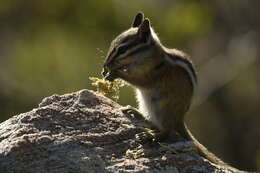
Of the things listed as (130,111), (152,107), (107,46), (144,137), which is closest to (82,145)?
(144,137)

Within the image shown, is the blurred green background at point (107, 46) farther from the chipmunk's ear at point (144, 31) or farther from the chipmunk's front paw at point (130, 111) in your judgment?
the chipmunk's front paw at point (130, 111)

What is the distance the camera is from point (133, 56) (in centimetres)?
721

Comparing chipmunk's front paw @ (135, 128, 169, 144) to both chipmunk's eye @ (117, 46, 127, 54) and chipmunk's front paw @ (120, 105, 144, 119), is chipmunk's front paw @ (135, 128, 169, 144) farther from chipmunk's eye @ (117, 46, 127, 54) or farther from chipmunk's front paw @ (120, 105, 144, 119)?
chipmunk's eye @ (117, 46, 127, 54)

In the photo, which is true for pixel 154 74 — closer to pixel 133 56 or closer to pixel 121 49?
pixel 133 56

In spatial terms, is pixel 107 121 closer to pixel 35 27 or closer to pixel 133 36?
pixel 133 36

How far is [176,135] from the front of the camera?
6.59m

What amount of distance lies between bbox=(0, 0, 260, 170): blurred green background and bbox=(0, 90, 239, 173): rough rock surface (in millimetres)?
10583

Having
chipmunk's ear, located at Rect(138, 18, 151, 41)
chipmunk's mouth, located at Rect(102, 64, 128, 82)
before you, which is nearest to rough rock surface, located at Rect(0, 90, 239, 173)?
chipmunk's mouth, located at Rect(102, 64, 128, 82)

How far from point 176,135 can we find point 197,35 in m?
13.1

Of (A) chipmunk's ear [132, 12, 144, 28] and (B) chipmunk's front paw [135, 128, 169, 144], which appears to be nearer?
(B) chipmunk's front paw [135, 128, 169, 144]

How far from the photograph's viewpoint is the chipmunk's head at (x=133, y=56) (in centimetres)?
707

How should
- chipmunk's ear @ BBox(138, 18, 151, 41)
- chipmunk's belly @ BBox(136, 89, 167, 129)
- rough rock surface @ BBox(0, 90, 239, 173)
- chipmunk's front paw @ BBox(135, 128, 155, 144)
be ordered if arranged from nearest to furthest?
rough rock surface @ BBox(0, 90, 239, 173), chipmunk's front paw @ BBox(135, 128, 155, 144), chipmunk's belly @ BBox(136, 89, 167, 129), chipmunk's ear @ BBox(138, 18, 151, 41)

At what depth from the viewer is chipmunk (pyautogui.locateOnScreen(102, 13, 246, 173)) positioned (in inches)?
270

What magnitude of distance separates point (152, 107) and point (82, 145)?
4.10 ft
